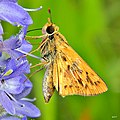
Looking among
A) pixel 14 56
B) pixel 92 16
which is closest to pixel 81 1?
pixel 92 16

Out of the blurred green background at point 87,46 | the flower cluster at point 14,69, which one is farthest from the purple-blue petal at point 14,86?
the blurred green background at point 87,46

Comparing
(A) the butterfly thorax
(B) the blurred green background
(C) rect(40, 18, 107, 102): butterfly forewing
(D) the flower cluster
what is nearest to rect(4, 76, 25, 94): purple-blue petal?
(D) the flower cluster

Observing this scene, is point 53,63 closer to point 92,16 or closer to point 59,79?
point 59,79

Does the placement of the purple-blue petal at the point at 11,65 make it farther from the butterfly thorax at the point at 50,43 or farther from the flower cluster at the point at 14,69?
the butterfly thorax at the point at 50,43

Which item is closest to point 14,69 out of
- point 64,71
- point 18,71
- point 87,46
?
point 18,71

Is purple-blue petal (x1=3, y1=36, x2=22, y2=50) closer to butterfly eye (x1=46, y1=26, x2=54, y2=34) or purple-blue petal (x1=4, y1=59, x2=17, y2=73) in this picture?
purple-blue petal (x1=4, y1=59, x2=17, y2=73)

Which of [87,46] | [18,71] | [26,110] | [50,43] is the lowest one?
[26,110]

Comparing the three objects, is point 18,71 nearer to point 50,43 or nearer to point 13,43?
point 13,43

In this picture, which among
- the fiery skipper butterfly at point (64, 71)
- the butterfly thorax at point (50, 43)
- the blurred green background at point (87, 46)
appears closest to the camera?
the fiery skipper butterfly at point (64, 71)
